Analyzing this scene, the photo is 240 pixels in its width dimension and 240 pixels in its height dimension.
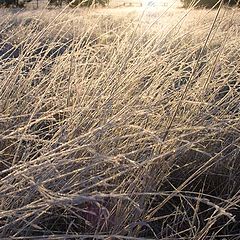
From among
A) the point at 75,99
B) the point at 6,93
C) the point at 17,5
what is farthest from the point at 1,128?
the point at 17,5

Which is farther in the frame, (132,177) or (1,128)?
(1,128)

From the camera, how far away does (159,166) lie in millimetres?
1168

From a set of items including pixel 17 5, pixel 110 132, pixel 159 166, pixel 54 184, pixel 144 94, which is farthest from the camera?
pixel 17 5

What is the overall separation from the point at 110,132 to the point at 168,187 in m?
0.26

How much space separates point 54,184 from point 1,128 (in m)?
0.48

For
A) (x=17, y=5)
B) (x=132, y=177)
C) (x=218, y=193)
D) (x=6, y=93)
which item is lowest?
(x=17, y=5)

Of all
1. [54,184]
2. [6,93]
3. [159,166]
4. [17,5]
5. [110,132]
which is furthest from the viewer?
[17,5]

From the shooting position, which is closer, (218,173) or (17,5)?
(218,173)

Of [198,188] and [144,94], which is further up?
[144,94]

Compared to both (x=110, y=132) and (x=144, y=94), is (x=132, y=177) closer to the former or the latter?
(x=110, y=132)

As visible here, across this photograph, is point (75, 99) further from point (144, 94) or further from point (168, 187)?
point (168, 187)

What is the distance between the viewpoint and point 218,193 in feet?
4.76

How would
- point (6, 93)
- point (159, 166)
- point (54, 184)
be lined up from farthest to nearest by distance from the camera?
1. point (6, 93)
2. point (159, 166)
3. point (54, 184)

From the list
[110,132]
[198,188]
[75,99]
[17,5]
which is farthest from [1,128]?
[17,5]
